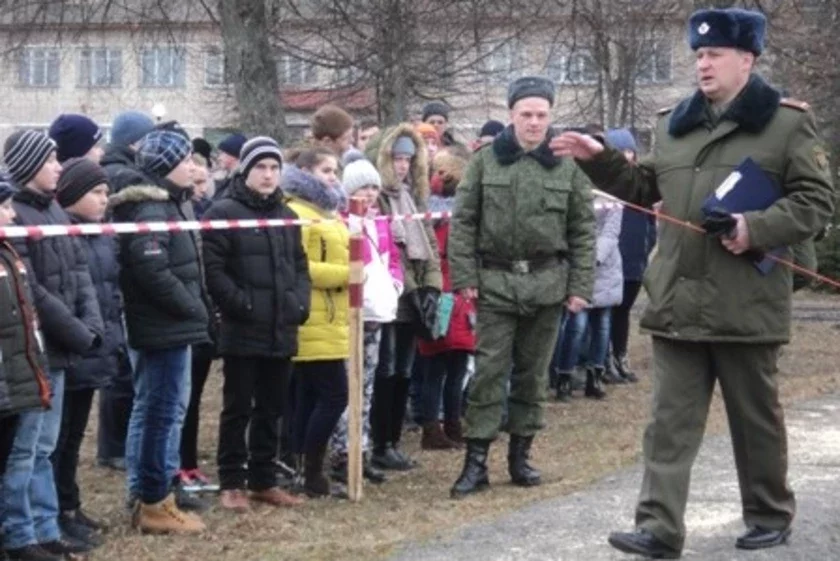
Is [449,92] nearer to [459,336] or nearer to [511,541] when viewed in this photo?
[459,336]

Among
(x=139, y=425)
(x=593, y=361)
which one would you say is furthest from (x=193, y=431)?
(x=593, y=361)

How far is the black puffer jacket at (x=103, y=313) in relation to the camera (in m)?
8.23

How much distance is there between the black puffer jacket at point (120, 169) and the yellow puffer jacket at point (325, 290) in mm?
1005

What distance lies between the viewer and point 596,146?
25.2 ft

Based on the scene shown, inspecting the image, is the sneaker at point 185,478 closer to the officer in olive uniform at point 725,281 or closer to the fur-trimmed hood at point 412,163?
the fur-trimmed hood at point 412,163

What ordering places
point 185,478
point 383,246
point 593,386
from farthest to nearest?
1. point 593,386
2. point 383,246
3. point 185,478

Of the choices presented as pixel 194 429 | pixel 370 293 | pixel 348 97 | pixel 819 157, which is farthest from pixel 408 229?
pixel 348 97

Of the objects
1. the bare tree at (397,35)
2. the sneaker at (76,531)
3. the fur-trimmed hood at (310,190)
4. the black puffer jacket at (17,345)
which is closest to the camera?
the black puffer jacket at (17,345)

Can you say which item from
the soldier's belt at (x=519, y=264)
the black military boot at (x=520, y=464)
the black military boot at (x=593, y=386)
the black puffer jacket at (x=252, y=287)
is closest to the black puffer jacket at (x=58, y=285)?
the black puffer jacket at (x=252, y=287)

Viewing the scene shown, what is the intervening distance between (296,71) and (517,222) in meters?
23.2

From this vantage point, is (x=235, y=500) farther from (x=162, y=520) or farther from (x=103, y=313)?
(x=103, y=313)

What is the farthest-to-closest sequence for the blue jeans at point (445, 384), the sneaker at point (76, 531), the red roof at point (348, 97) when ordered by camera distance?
the red roof at point (348, 97) < the blue jeans at point (445, 384) < the sneaker at point (76, 531)

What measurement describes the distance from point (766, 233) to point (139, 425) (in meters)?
3.17

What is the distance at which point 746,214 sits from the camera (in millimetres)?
7316
